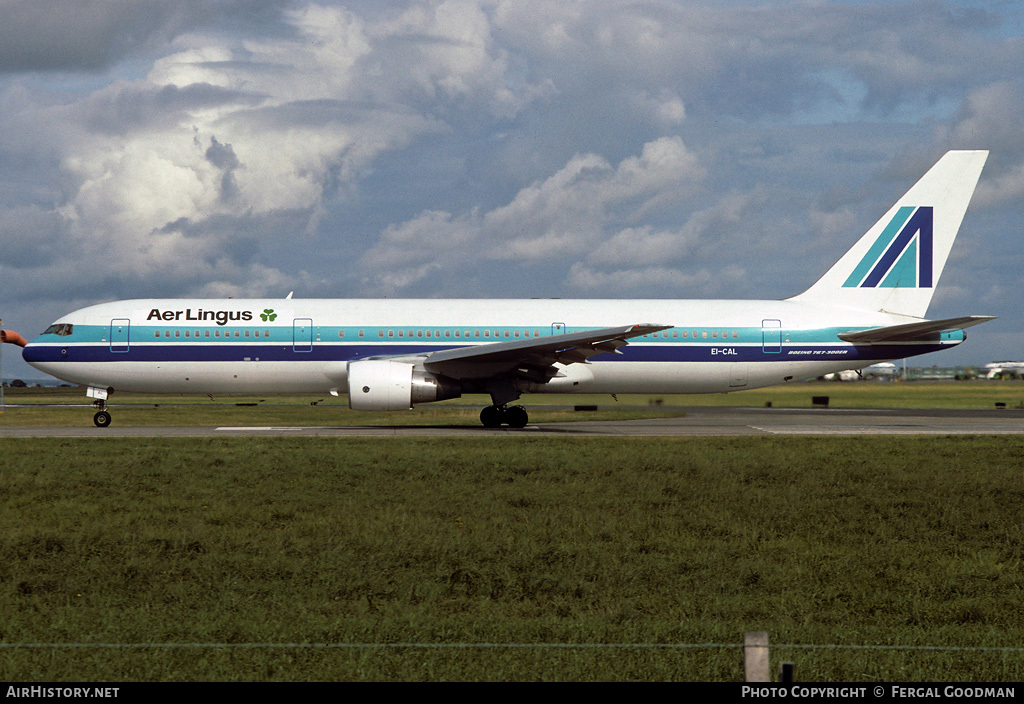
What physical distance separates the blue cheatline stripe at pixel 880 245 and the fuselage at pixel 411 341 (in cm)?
157

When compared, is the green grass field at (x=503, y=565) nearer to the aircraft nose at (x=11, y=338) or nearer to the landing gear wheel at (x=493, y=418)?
the landing gear wheel at (x=493, y=418)

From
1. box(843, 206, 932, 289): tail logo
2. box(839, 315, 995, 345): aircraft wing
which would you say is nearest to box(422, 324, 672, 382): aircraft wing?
box(839, 315, 995, 345): aircraft wing

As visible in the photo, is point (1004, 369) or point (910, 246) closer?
point (910, 246)

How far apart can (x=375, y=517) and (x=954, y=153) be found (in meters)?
25.8

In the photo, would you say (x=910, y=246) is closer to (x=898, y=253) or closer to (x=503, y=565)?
(x=898, y=253)

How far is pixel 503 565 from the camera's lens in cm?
950

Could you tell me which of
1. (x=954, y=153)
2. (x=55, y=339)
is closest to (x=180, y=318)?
(x=55, y=339)

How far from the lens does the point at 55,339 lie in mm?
27969

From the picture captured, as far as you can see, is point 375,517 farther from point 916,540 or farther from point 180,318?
point 180,318

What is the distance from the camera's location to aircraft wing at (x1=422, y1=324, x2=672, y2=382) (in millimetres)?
25011

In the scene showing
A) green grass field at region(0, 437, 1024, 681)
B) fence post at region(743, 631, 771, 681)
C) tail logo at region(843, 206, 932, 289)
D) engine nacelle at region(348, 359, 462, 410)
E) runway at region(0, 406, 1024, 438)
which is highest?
tail logo at region(843, 206, 932, 289)

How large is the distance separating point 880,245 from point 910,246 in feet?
3.20

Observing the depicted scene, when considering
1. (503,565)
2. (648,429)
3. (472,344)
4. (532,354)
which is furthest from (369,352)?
(503,565)

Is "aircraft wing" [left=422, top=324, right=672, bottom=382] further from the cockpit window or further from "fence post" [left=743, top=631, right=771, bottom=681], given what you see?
"fence post" [left=743, top=631, right=771, bottom=681]
